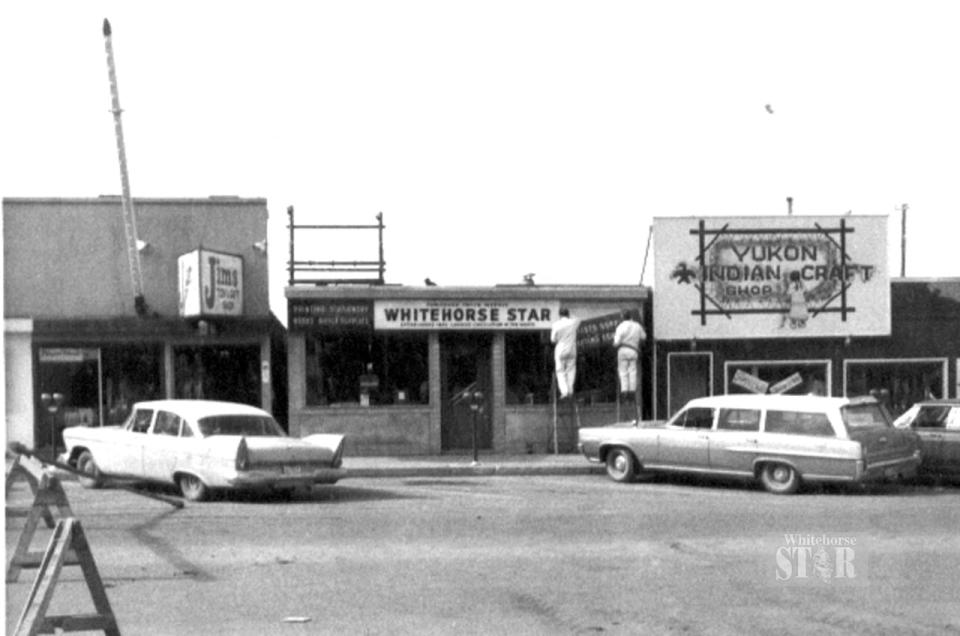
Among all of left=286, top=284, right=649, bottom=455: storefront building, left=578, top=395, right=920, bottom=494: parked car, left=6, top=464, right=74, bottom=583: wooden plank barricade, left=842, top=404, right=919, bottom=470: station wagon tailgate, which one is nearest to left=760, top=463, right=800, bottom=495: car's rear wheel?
left=578, top=395, right=920, bottom=494: parked car

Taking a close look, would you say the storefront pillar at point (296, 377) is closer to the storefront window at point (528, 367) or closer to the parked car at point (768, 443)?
the storefront window at point (528, 367)

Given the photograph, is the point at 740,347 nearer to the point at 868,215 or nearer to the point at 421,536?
the point at 868,215

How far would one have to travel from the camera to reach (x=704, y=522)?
8875 millimetres

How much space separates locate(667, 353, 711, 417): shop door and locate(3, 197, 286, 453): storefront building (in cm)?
256

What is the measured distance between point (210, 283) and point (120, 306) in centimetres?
64

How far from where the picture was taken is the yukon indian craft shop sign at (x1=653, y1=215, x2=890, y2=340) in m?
6.95

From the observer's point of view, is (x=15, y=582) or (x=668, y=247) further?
(x=668, y=247)

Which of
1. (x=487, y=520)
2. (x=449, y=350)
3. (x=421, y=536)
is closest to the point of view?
Answer: (x=421, y=536)

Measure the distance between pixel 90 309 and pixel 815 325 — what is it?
13.7ft

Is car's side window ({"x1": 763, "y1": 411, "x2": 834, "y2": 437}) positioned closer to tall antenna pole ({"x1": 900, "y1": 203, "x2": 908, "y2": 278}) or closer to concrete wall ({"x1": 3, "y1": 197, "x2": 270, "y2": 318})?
tall antenna pole ({"x1": 900, "y1": 203, "x2": 908, "y2": 278})

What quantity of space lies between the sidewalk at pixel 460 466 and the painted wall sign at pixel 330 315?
4.62 ft

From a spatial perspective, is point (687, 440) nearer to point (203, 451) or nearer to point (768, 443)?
point (768, 443)

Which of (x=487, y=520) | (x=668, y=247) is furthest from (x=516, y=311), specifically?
(x=668, y=247)

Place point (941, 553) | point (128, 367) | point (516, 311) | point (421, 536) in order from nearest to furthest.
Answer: point (128, 367)
point (941, 553)
point (421, 536)
point (516, 311)
